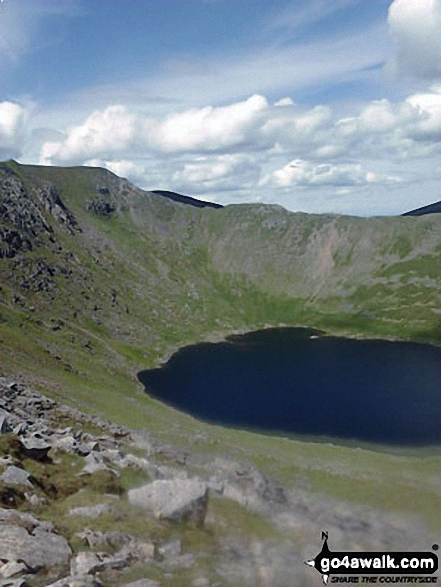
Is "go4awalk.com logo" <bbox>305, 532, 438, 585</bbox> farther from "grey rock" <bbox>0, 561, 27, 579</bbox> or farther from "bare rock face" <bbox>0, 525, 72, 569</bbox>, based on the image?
"grey rock" <bbox>0, 561, 27, 579</bbox>

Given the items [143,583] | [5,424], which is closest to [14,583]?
[143,583]

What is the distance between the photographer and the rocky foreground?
33719 millimetres

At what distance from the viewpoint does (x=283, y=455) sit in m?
87.2

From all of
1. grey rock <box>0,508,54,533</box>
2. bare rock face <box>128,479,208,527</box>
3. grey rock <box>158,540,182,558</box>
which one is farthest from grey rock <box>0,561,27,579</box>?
bare rock face <box>128,479,208,527</box>

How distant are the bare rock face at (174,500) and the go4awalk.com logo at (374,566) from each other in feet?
32.6

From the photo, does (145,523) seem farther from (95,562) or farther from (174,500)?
(95,562)

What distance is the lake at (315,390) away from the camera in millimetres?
116625

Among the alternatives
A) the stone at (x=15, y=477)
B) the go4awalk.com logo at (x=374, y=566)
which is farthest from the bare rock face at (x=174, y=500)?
the go4awalk.com logo at (x=374, y=566)

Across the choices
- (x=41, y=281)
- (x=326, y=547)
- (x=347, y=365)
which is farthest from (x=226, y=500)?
(x=41, y=281)

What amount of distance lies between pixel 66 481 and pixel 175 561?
53.4 feet

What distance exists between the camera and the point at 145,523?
41.1 meters

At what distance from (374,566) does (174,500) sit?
1595 centimetres

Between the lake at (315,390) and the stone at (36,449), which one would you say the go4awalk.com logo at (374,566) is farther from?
the lake at (315,390)

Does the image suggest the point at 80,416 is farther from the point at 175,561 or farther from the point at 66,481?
the point at 175,561
